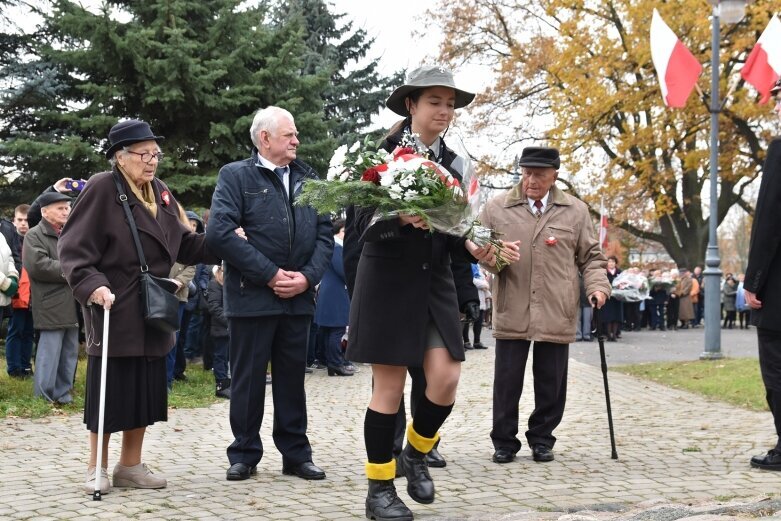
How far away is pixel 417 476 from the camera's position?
530cm

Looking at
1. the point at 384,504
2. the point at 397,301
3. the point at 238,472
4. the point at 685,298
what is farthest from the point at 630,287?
the point at 384,504

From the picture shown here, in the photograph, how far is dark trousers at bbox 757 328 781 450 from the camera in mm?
6383

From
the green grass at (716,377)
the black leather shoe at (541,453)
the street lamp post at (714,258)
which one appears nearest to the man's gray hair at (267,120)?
the black leather shoe at (541,453)

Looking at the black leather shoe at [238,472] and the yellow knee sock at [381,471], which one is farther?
the black leather shoe at [238,472]

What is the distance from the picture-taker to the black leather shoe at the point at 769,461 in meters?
6.28

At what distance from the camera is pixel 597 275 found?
7090mm

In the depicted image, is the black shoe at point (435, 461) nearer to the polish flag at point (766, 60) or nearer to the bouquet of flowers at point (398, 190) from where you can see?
the bouquet of flowers at point (398, 190)

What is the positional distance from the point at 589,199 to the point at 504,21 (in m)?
7.98

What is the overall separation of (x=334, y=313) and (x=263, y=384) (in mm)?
7239

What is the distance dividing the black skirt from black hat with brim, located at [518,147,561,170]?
9.63 feet

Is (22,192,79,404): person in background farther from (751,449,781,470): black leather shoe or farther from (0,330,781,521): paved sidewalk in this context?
(751,449,781,470): black leather shoe

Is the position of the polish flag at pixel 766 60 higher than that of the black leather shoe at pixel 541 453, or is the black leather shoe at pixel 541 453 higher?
the polish flag at pixel 766 60

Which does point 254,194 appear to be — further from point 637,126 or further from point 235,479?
point 637,126

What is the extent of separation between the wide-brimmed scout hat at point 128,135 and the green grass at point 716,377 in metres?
6.51
